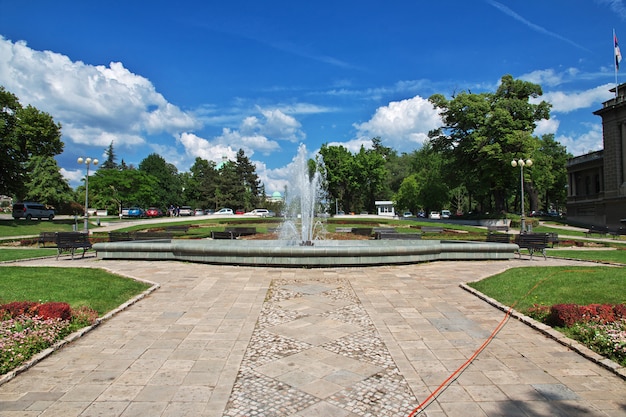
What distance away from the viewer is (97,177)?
169 feet

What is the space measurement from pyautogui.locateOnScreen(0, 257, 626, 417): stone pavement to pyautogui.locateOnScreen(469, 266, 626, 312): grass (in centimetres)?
84

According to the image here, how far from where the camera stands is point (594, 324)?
19.8ft

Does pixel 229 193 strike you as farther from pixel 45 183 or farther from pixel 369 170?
pixel 45 183

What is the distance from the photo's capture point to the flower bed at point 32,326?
5.06m

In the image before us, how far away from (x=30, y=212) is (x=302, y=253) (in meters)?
41.2

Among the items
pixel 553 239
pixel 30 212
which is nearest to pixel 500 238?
pixel 553 239

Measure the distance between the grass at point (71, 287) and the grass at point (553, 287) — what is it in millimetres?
8081

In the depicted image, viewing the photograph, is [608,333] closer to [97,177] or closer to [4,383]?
[4,383]

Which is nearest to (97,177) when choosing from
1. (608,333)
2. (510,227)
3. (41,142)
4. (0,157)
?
(41,142)

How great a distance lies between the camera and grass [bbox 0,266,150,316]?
7.83m

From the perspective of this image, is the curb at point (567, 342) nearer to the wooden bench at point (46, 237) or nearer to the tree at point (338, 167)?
the wooden bench at point (46, 237)

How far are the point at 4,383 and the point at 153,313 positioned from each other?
307 cm

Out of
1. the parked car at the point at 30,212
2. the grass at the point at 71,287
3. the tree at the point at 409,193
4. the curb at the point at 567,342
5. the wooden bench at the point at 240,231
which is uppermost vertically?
the tree at the point at 409,193

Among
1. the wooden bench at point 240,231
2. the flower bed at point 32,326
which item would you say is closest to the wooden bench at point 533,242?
the wooden bench at point 240,231
